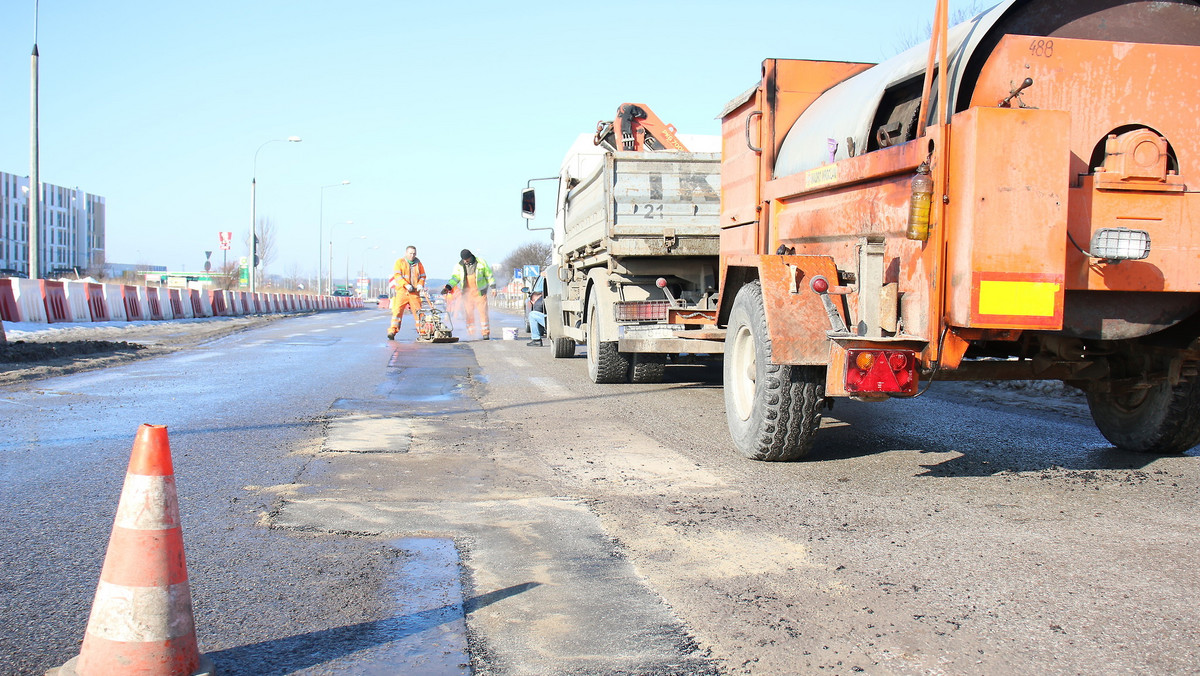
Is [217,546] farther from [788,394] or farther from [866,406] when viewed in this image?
[866,406]

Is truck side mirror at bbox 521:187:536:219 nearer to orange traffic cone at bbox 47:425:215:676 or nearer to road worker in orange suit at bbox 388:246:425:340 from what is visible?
road worker in orange suit at bbox 388:246:425:340

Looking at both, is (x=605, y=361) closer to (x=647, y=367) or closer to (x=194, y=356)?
(x=647, y=367)

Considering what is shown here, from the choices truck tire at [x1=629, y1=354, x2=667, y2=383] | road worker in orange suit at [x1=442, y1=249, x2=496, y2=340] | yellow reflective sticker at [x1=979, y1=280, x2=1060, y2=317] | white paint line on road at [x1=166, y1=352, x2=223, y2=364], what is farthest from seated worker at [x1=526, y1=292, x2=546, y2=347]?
yellow reflective sticker at [x1=979, y1=280, x2=1060, y2=317]

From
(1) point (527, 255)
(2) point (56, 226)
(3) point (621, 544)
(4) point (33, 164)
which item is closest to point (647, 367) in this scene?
(3) point (621, 544)

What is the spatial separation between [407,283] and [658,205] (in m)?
8.78

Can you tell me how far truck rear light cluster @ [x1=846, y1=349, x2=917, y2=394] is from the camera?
4.81 metres

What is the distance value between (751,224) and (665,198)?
3017 mm

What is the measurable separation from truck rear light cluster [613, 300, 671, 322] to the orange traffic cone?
719 centimetres

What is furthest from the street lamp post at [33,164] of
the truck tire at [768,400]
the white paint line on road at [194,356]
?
the truck tire at [768,400]

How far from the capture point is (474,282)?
1959 centimetres

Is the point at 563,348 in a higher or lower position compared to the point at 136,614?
higher

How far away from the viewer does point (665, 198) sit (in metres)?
10.0

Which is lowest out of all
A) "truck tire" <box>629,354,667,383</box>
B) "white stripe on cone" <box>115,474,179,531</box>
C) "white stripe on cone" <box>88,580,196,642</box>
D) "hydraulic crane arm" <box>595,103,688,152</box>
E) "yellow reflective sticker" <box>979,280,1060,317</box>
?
"white stripe on cone" <box>88,580,196,642</box>

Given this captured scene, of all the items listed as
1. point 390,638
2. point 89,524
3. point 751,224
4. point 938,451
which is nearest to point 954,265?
point 938,451
